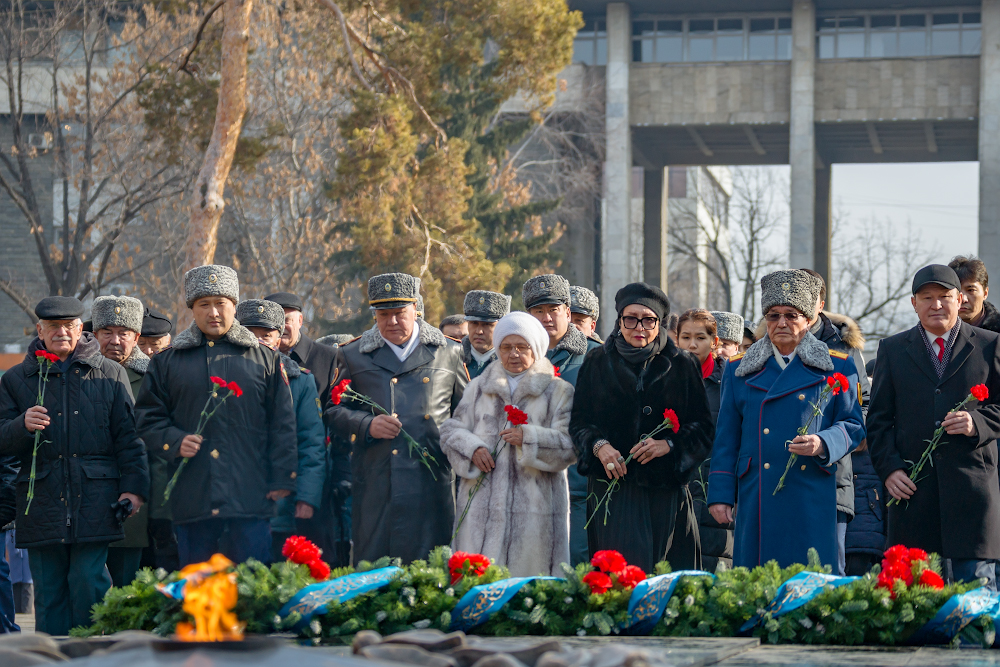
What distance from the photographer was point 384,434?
22.1 feet

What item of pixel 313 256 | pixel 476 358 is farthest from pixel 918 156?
pixel 476 358

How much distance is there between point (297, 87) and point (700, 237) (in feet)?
106

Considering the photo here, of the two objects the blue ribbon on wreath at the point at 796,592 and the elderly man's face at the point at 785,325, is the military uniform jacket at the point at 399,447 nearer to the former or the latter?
the elderly man's face at the point at 785,325

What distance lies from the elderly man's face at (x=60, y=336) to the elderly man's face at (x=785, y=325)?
386 centimetres

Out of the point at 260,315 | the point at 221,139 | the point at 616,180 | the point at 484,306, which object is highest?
the point at 616,180

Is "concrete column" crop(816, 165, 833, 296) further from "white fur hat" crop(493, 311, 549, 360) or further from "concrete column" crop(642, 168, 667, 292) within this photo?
"white fur hat" crop(493, 311, 549, 360)

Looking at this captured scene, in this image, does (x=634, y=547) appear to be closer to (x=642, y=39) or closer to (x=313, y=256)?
(x=313, y=256)

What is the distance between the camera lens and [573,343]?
761 centimetres

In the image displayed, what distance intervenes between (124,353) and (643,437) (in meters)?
3.47

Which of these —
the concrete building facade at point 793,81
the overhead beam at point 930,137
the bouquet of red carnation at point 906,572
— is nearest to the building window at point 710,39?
the concrete building facade at point 793,81

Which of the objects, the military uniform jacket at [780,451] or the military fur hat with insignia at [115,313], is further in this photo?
the military fur hat with insignia at [115,313]

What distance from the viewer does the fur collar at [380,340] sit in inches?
281

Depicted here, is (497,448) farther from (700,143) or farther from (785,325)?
(700,143)

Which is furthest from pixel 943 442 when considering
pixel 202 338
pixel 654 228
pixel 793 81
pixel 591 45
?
pixel 654 228
